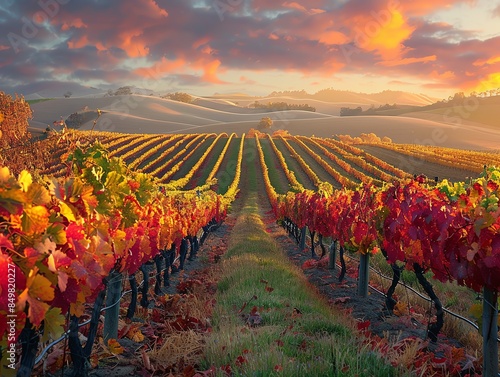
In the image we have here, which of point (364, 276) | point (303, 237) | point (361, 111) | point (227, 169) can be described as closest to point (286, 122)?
point (361, 111)

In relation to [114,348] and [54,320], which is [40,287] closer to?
[54,320]

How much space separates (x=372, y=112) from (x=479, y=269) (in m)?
158

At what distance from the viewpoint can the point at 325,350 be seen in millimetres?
4449

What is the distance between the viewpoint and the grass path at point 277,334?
3920 mm

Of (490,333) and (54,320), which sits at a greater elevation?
(54,320)

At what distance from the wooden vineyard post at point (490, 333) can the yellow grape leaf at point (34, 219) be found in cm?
449

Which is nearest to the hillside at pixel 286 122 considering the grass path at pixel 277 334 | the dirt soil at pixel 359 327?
the dirt soil at pixel 359 327

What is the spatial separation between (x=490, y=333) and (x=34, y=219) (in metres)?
4.73

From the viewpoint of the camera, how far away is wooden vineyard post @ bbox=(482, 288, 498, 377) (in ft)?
16.0

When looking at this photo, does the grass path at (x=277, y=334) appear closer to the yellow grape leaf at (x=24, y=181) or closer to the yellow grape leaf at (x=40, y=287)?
the yellow grape leaf at (x=40, y=287)

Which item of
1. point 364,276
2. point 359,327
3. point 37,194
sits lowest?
point 364,276

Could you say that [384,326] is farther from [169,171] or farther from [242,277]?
[169,171]

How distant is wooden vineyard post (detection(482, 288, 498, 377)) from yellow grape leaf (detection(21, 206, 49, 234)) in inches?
177

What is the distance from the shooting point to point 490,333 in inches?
196
